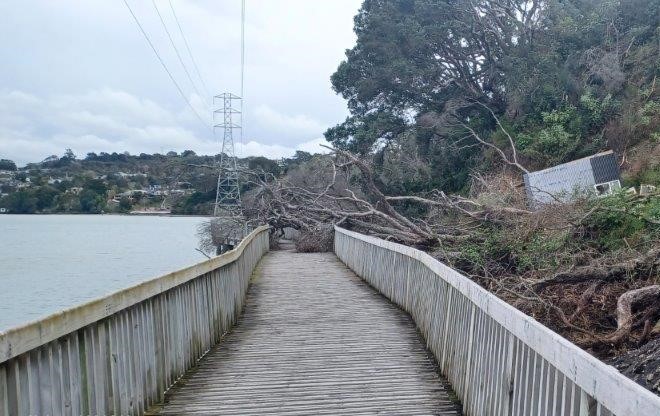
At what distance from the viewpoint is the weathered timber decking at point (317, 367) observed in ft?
16.1

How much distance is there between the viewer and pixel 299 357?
21.4 feet

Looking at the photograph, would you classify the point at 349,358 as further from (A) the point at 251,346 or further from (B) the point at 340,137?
(B) the point at 340,137

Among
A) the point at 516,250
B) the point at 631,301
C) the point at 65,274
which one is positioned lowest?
the point at 65,274

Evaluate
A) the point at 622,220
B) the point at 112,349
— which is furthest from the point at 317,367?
the point at 622,220

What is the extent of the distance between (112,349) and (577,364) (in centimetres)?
310

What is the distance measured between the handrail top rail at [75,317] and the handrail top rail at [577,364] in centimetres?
273

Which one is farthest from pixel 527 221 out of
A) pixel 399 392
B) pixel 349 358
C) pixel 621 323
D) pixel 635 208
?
pixel 399 392

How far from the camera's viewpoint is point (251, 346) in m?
7.11

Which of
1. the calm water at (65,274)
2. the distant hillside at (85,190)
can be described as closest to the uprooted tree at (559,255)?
the calm water at (65,274)

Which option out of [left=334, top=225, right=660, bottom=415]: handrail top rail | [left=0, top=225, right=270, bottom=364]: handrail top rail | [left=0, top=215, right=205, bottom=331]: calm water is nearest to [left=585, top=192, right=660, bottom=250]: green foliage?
[left=334, top=225, right=660, bottom=415]: handrail top rail

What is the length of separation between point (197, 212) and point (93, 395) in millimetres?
103173

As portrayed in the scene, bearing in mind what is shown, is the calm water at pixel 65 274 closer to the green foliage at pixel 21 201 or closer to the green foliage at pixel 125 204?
the green foliage at pixel 125 204

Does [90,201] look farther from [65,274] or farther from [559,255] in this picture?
[559,255]

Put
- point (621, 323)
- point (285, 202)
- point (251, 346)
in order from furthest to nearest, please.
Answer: point (285, 202), point (621, 323), point (251, 346)
